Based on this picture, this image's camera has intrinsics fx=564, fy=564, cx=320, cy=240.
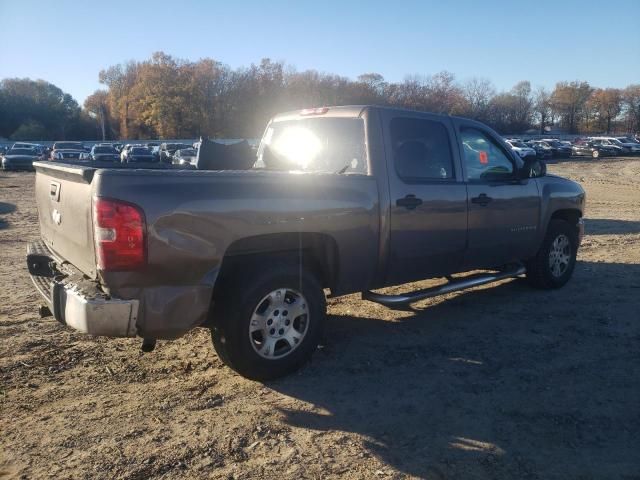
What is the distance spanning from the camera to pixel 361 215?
4480 millimetres

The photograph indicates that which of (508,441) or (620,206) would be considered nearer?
(508,441)

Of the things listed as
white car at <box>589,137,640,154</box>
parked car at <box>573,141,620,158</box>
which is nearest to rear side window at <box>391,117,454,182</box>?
parked car at <box>573,141,620,158</box>

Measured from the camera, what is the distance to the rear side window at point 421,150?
494 cm

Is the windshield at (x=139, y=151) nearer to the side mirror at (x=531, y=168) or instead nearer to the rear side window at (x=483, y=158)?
the rear side window at (x=483, y=158)

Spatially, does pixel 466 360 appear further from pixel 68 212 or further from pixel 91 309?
pixel 68 212

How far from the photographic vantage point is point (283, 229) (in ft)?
13.3

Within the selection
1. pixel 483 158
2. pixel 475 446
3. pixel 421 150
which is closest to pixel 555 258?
pixel 483 158

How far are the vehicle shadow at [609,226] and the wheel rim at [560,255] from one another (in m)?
4.77

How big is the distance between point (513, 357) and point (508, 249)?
1633mm

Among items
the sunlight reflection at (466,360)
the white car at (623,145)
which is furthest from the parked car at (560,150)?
the sunlight reflection at (466,360)

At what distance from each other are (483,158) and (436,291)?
155cm

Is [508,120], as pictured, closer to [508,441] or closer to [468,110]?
[468,110]

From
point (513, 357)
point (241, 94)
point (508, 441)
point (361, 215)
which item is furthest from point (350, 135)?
point (241, 94)

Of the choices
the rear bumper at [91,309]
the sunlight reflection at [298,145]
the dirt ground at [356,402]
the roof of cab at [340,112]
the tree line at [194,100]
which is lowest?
the dirt ground at [356,402]
